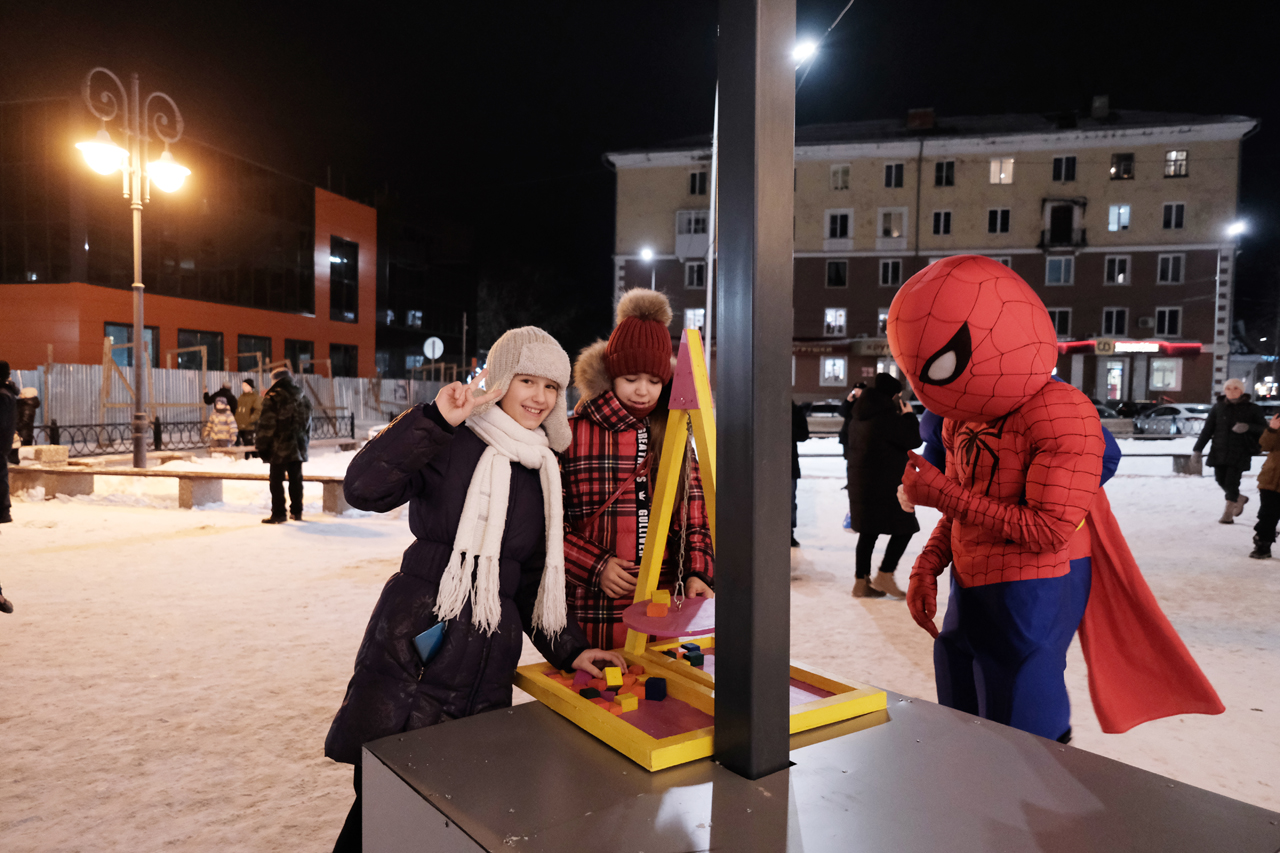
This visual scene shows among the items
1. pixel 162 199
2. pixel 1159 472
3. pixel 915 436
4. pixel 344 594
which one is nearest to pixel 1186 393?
pixel 1159 472

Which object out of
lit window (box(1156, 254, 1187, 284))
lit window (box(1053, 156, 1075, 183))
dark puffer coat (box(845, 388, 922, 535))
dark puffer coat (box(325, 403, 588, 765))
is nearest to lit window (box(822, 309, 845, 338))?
lit window (box(1053, 156, 1075, 183))

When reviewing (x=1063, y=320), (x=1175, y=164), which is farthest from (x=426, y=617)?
(x=1175, y=164)

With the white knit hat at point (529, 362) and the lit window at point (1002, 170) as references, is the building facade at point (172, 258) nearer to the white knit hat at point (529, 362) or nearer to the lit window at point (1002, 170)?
the white knit hat at point (529, 362)

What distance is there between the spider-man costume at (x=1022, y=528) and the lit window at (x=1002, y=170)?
37.7 meters

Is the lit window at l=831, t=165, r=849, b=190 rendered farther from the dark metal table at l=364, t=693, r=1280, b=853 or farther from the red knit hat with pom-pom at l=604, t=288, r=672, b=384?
the dark metal table at l=364, t=693, r=1280, b=853

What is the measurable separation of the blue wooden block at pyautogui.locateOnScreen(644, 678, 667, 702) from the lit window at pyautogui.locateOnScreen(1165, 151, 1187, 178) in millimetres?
41602

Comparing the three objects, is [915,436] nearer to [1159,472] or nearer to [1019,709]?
[1019,709]

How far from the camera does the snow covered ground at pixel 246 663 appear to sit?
3.02m

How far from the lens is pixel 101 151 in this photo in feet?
38.4

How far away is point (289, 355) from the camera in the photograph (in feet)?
102

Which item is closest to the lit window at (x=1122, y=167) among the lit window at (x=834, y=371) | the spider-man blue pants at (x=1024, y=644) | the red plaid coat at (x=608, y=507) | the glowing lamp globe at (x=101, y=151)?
the lit window at (x=834, y=371)

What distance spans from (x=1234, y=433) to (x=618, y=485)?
33.3 ft

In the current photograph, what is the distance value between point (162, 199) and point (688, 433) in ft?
97.1

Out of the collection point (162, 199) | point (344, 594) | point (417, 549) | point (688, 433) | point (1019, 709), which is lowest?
point (344, 594)
